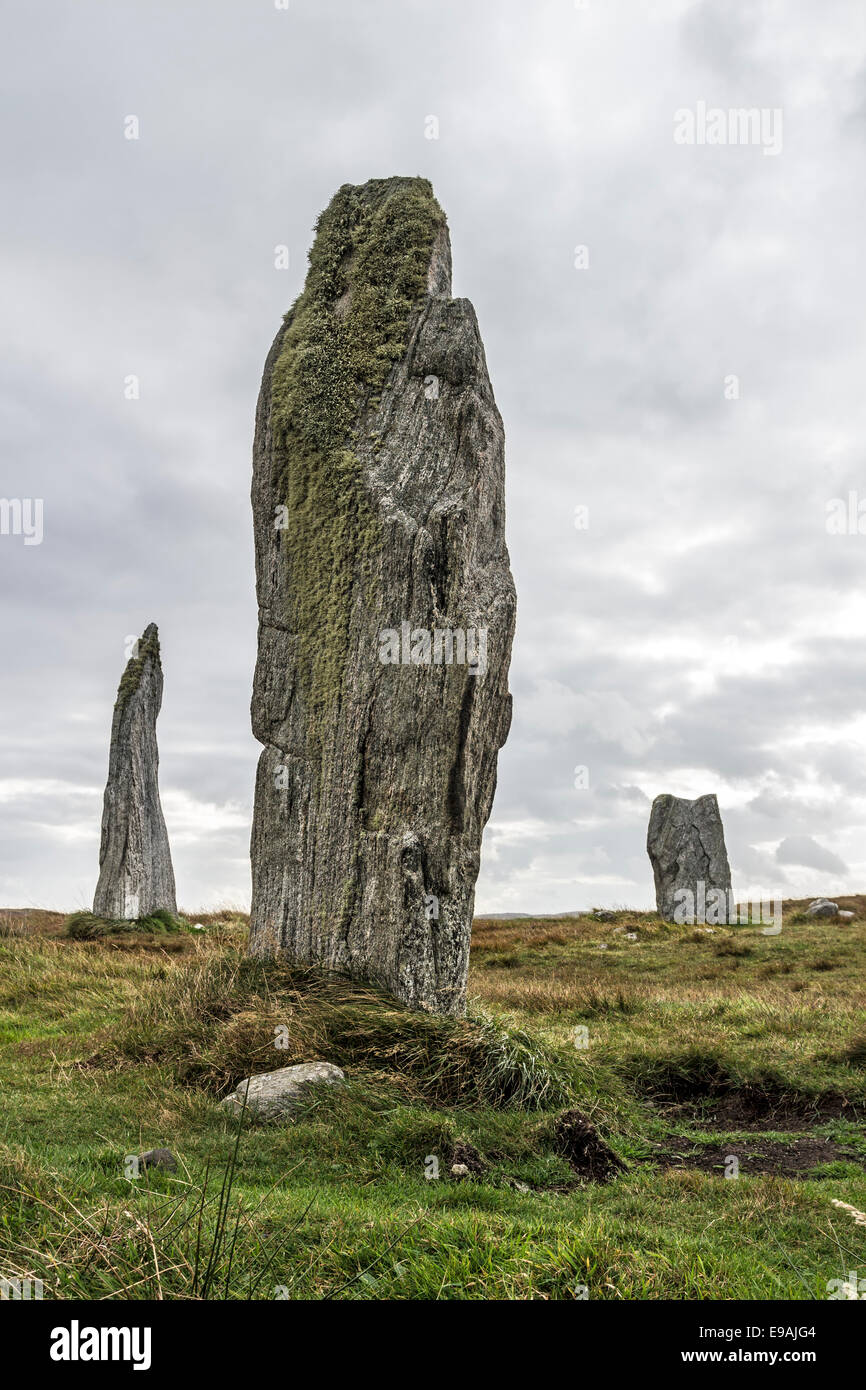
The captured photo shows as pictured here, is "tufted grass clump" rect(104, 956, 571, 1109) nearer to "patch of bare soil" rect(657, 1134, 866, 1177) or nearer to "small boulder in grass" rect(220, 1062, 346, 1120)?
"small boulder in grass" rect(220, 1062, 346, 1120)

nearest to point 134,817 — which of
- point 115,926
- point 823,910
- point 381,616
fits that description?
point 115,926

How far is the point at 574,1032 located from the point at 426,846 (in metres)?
3.10

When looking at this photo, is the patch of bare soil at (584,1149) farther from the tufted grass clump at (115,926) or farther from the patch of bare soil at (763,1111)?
the tufted grass clump at (115,926)

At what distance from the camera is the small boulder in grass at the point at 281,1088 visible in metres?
7.80

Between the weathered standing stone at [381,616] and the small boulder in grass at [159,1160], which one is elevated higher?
the weathered standing stone at [381,616]

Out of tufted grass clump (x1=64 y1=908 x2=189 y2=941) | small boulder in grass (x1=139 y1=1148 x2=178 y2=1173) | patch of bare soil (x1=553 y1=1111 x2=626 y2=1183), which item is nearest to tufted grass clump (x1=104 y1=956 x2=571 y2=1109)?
patch of bare soil (x1=553 y1=1111 x2=626 y2=1183)

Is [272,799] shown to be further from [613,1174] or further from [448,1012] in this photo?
[613,1174]

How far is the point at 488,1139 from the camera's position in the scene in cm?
754

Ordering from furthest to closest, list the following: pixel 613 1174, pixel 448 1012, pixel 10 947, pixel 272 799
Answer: pixel 10 947
pixel 272 799
pixel 448 1012
pixel 613 1174

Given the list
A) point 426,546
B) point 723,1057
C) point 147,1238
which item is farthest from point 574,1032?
point 147,1238

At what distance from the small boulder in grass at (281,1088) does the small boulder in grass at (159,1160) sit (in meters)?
1.44

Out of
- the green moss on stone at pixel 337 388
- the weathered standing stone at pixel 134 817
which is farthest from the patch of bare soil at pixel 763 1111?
the weathered standing stone at pixel 134 817

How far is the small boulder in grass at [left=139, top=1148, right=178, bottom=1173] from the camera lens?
19.8 ft

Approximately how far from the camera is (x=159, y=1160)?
6.09 m
